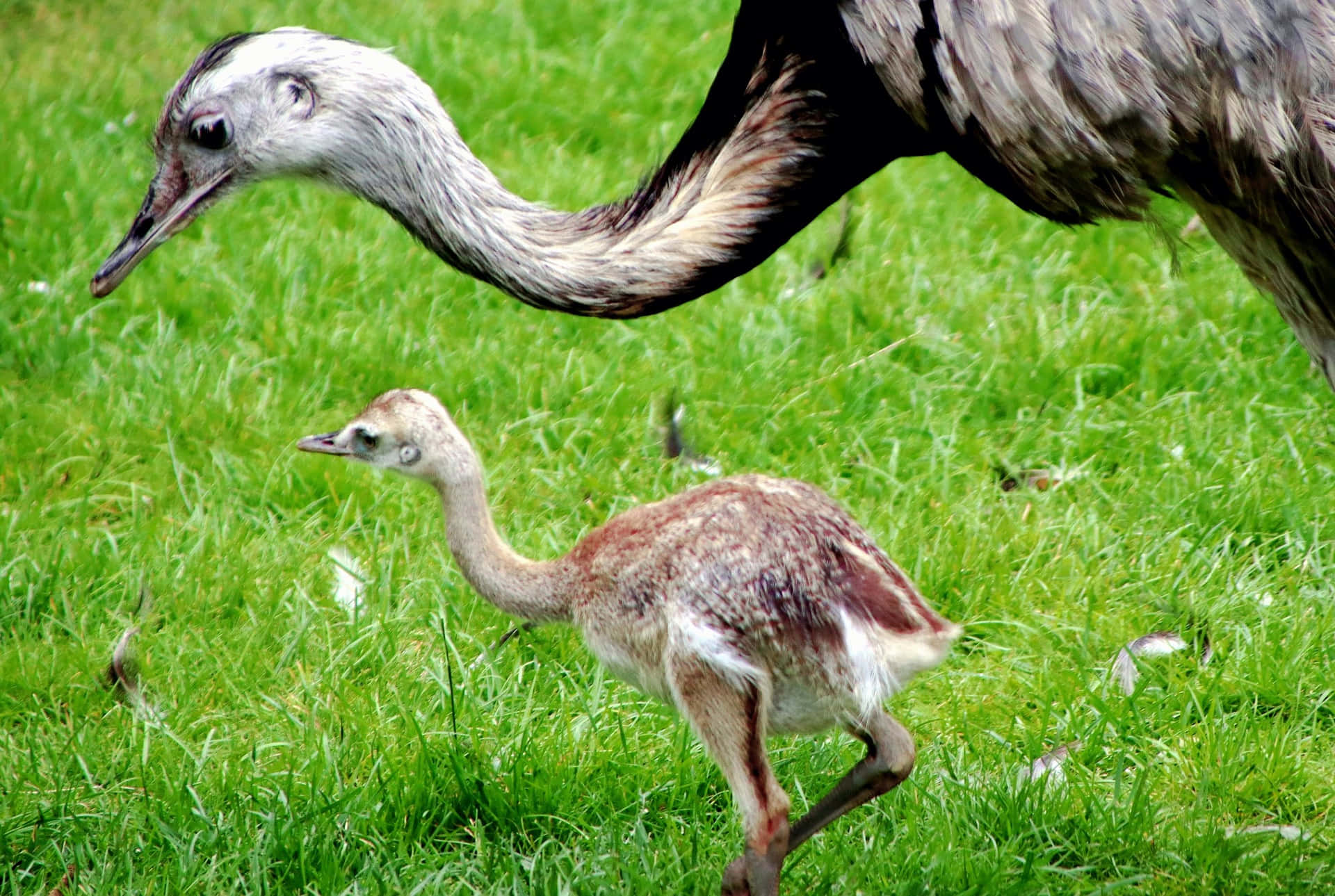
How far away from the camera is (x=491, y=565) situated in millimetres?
3529

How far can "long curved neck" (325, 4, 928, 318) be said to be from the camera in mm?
3814

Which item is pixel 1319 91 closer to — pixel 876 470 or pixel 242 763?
pixel 876 470

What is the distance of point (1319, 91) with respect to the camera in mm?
3174

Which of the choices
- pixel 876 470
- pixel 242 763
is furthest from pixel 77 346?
pixel 876 470

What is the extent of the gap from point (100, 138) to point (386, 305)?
6.07 ft

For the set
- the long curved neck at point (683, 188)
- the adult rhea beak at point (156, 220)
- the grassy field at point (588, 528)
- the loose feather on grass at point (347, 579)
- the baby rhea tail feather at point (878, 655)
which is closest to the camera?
the baby rhea tail feather at point (878, 655)

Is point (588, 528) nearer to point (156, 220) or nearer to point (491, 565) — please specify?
point (491, 565)

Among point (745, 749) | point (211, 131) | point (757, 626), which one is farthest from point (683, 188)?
point (745, 749)

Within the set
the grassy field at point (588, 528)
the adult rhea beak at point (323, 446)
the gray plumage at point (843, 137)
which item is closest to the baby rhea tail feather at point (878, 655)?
the grassy field at point (588, 528)

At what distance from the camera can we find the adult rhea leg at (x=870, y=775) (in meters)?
3.38

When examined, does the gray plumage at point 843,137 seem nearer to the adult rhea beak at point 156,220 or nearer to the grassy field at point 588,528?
the adult rhea beak at point 156,220

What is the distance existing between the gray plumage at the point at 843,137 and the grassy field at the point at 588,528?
91cm

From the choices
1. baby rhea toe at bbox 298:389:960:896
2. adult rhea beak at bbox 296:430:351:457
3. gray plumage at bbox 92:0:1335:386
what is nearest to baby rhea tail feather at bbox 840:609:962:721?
baby rhea toe at bbox 298:389:960:896

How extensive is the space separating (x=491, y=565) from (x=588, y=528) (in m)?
1.23
